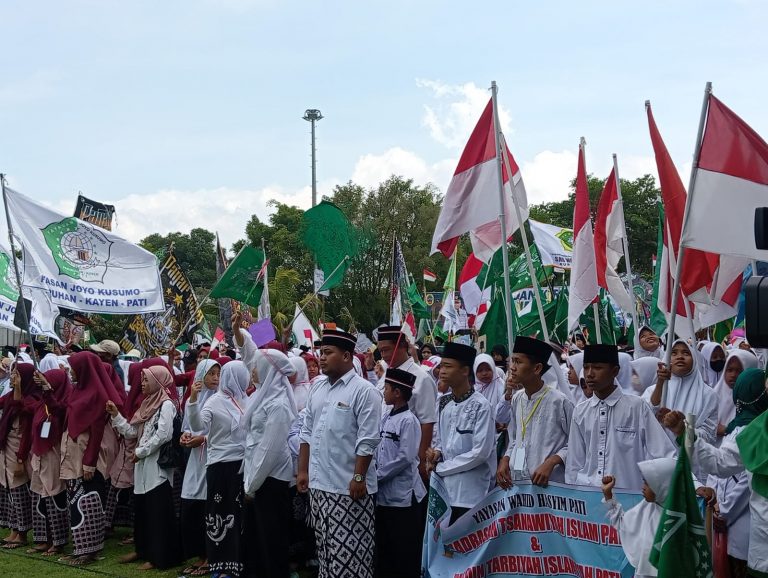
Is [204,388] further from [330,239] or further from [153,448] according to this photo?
[330,239]

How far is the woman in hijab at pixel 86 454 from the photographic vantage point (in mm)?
8266

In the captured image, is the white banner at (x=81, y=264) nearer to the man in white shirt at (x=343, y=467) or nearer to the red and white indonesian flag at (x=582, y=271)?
the man in white shirt at (x=343, y=467)

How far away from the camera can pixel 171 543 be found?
8031mm

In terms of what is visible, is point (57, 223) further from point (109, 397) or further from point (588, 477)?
point (588, 477)

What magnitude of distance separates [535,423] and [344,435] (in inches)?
54.9

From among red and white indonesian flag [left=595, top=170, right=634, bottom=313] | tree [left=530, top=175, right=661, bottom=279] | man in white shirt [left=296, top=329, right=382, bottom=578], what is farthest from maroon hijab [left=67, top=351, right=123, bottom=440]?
tree [left=530, top=175, right=661, bottom=279]

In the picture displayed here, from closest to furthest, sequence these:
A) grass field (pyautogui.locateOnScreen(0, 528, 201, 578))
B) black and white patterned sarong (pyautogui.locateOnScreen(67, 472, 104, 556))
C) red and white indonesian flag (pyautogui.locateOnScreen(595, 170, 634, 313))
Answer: grass field (pyautogui.locateOnScreen(0, 528, 201, 578)) → black and white patterned sarong (pyautogui.locateOnScreen(67, 472, 104, 556)) → red and white indonesian flag (pyautogui.locateOnScreen(595, 170, 634, 313))

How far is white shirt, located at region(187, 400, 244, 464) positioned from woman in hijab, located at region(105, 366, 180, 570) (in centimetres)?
92

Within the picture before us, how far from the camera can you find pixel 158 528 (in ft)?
26.3

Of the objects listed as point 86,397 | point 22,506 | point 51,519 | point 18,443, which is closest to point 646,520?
point 86,397

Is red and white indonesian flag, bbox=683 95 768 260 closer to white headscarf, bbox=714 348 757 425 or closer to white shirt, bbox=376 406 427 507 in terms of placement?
white headscarf, bbox=714 348 757 425

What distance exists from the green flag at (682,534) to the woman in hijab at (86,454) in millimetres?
6030

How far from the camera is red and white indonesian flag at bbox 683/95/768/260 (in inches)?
205

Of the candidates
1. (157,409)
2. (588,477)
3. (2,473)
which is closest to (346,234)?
(157,409)
